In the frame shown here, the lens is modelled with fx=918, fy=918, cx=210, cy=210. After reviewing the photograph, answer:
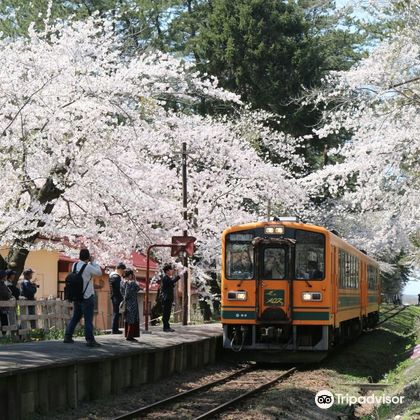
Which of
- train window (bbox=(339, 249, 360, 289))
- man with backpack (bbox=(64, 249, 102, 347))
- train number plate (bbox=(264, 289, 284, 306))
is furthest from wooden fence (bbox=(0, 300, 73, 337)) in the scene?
train window (bbox=(339, 249, 360, 289))

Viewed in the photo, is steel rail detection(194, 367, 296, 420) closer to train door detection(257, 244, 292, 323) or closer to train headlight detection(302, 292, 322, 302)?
train door detection(257, 244, 292, 323)

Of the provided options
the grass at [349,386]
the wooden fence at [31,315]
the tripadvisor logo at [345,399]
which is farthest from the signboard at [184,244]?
the tripadvisor logo at [345,399]

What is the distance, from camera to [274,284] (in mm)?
16547

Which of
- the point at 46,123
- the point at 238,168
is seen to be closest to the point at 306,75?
the point at 238,168

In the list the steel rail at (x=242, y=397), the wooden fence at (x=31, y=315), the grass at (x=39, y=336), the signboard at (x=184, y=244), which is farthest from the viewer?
the signboard at (x=184, y=244)

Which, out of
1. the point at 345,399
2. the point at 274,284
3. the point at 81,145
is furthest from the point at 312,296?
the point at 81,145

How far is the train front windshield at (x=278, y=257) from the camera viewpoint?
16.6 metres

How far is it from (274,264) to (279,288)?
0.45 meters

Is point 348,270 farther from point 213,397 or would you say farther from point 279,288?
point 213,397

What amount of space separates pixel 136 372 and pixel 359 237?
910 inches

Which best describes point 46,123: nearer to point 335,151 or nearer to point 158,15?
point 335,151

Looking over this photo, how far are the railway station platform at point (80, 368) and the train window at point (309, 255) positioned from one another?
2.30 meters

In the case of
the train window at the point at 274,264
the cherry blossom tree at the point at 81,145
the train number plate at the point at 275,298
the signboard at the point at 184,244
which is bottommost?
the train number plate at the point at 275,298

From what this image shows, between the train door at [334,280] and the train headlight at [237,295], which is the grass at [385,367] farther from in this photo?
the train headlight at [237,295]
